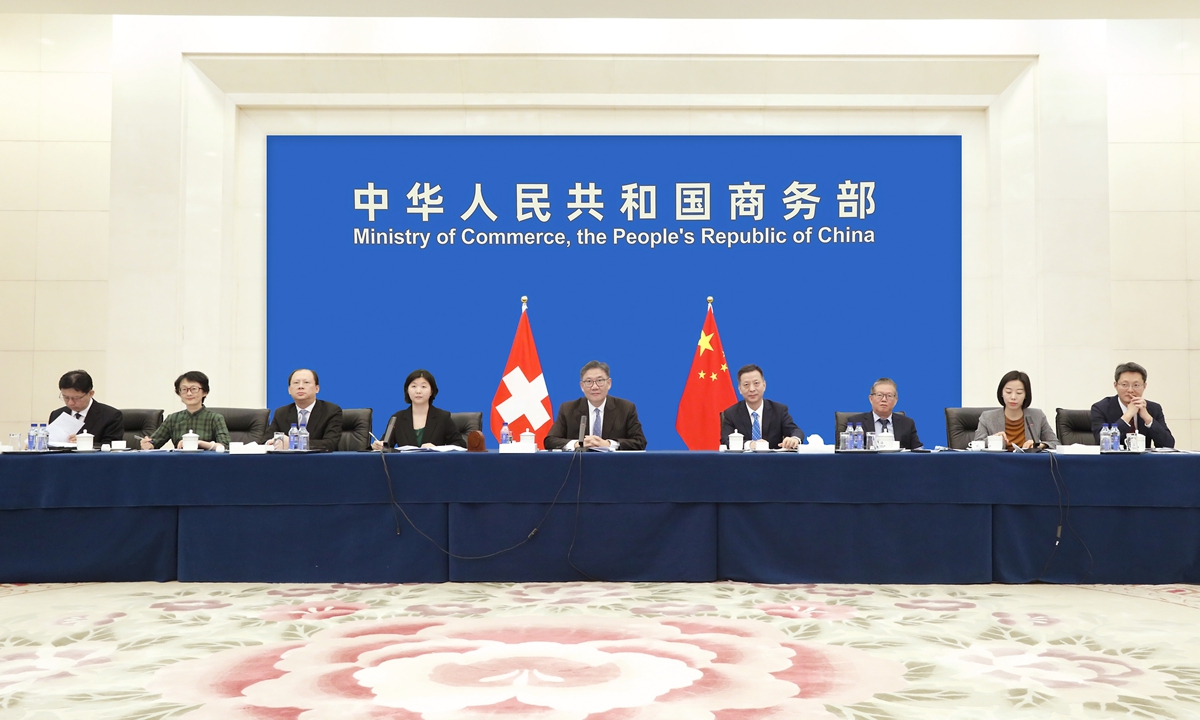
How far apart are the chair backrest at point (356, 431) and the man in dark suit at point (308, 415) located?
0.29ft

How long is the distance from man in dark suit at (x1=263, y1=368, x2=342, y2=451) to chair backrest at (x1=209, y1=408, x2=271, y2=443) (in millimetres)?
255

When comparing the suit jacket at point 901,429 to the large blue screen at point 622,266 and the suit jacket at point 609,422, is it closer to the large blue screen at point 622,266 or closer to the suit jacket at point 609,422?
the suit jacket at point 609,422

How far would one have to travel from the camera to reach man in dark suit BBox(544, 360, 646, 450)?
4.67m

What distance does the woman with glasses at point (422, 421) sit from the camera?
183 inches

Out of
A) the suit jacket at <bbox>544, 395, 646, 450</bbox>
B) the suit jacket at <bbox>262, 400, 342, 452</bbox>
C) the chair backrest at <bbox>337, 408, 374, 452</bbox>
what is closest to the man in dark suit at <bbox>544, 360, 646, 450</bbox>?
the suit jacket at <bbox>544, 395, 646, 450</bbox>

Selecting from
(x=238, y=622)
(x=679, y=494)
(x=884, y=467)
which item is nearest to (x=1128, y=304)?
(x=884, y=467)

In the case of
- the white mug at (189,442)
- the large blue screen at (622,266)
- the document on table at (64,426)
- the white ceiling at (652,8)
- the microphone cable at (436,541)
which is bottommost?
→ the microphone cable at (436,541)

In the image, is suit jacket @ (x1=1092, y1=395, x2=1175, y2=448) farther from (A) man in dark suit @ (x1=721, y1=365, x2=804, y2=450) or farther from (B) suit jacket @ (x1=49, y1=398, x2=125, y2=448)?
(B) suit jacket @ (x1=49, y1=398, x2=125, y2=448)

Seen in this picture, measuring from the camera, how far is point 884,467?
3916 mm

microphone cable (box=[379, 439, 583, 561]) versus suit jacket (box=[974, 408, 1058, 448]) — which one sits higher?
suit jacket (box=[974, 408, 1058, 448])

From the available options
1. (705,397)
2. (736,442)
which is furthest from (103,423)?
(705,397)

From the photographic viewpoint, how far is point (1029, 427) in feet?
15.2

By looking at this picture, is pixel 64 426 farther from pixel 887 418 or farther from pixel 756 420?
pixel 887 418

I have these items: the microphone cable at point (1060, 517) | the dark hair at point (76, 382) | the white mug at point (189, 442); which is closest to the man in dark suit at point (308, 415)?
the white mug at point (189, 442)
